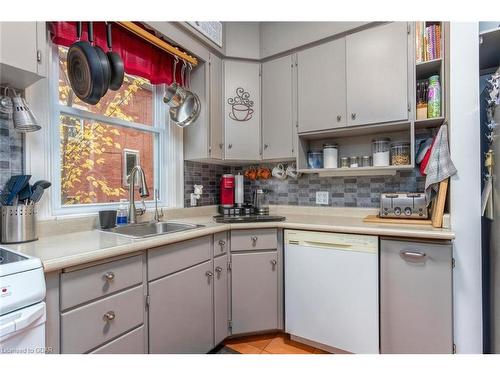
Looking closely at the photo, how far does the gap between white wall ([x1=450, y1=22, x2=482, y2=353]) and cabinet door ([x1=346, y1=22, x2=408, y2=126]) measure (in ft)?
0.92

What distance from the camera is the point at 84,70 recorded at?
1315 mm

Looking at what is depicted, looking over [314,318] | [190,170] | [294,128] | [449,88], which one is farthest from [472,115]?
[190,170]

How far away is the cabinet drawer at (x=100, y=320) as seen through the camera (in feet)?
3.13

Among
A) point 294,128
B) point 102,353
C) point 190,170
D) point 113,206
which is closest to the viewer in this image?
point 102,353

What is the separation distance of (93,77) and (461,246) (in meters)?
2.17

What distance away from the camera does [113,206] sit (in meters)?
1.73

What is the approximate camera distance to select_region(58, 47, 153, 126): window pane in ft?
4.96

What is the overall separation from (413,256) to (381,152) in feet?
2.63

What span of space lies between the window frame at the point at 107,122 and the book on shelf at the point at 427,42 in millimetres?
1867

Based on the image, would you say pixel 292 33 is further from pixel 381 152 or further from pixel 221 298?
pixel 221 298

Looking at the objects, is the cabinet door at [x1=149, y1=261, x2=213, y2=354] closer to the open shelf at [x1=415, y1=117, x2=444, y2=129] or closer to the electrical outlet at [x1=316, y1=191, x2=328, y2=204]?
the electrical outlet at [x1=316, y1=191, x2=328, y2=204]

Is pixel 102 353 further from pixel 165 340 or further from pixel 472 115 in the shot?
pixel 472 115

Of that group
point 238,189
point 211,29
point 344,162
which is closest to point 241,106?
point 211,29

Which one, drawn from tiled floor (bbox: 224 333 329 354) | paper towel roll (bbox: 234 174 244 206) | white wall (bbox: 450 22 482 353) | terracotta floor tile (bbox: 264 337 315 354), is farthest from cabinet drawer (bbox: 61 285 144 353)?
white wall (bbox: 450 22 482 353)
